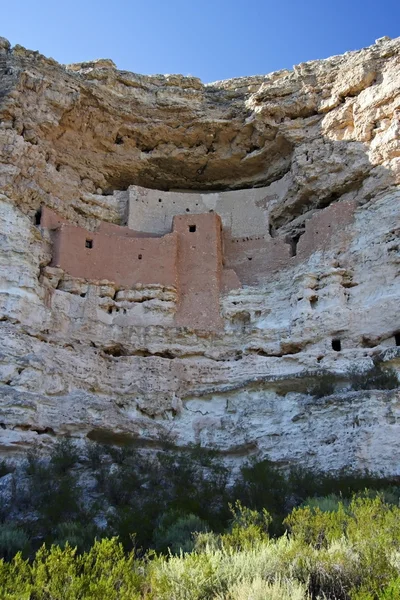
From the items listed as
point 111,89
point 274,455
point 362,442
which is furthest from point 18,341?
point 111,89

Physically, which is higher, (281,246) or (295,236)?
(295,236)

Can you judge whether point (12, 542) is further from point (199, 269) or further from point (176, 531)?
point (199, 269)

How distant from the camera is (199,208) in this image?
20.5 metres

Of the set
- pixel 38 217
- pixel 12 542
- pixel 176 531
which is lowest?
pixel 12 542

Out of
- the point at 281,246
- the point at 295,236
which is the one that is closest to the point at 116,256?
the point at 281,246

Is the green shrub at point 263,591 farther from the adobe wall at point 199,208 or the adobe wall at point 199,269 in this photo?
the adobe wall at point 199,208

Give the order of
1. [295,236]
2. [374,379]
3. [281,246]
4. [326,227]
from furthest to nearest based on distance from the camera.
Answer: [295,236] → [281,246] → [326,227] → [374,379]

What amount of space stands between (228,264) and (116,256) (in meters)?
2.83

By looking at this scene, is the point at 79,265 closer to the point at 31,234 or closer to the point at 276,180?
the point at 31,234

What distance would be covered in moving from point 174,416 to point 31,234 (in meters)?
5.19

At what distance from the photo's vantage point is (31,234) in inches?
657

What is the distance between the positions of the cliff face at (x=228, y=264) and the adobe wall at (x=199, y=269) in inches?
11.8

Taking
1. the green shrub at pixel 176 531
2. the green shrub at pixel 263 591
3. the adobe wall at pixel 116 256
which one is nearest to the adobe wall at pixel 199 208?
the adobe wall at pixel 116 256

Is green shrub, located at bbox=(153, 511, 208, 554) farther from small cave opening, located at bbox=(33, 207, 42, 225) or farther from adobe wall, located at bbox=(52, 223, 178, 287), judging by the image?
small cave opening, located at bbox=(33, 207, 42, 225)
